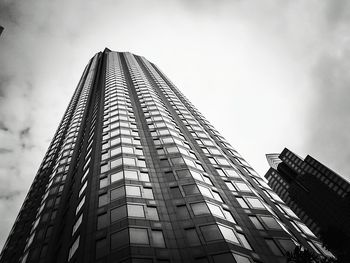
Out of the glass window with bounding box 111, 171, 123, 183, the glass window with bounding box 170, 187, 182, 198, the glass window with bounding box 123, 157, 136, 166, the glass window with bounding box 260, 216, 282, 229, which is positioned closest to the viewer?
the glass window with bounding box 260, 216, 282, 229

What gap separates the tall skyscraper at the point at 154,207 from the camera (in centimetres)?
2338

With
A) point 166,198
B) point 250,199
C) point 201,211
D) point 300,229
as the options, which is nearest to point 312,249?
point 300,229

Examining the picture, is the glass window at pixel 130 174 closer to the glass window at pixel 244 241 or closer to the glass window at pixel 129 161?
the glass window at pixel 129 161

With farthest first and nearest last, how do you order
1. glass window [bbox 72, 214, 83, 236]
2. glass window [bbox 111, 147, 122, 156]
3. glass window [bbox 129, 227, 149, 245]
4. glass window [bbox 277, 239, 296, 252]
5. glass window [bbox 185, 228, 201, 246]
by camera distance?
glass window [bbox 111, 147, 122, 156] < glass window [bbox 72, 214, 83, 236] < glass window [bbox 277, 239, 296, 252] < glass window [bbox 185, 228, 201, 246] < glass window [bbox 129, 227, 149, 245]

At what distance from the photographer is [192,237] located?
24.5 meters

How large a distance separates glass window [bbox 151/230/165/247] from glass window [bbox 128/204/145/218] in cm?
221

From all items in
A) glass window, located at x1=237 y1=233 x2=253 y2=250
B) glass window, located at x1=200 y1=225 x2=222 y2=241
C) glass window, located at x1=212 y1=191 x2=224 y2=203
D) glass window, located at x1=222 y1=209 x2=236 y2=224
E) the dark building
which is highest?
the dark building

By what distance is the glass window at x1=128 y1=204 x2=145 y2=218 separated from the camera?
26203 millimetres

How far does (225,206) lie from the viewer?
30.3m

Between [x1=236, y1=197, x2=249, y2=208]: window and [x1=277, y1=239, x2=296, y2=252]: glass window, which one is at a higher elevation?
[x1=236, y1=197, x2=249, y2=208]: window

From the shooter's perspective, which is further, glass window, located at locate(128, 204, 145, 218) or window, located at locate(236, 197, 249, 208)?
window, located at locate(236, 197, 249, 208)

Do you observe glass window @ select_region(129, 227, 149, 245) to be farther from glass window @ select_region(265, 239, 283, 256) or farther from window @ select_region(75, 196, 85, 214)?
glass window @ select_region(265, 239, 283, 256)

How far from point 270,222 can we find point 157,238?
12338 millimetres

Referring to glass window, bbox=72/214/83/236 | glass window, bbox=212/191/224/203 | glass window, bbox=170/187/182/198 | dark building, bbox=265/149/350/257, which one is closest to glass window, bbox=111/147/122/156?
glass window, bbox=170/187/182/198
